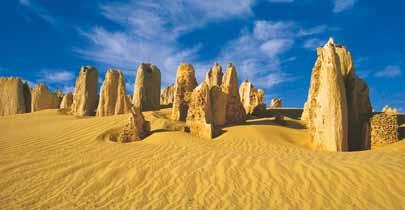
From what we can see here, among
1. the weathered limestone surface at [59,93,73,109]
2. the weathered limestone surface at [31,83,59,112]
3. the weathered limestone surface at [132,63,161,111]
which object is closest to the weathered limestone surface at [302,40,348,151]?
the weathered limestone surface at [132,63,161,111]

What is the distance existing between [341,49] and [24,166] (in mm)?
10651

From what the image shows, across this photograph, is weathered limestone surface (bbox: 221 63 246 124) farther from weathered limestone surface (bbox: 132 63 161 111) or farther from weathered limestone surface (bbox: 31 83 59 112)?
weathered limestone surface (bbox: 31 83 59 112)

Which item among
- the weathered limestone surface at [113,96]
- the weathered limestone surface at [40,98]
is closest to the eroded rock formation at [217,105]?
the weathered limestone surface at [113,96]

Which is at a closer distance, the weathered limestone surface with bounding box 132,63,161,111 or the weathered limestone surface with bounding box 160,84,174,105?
the weathered limestone surface with bounding box 132,63,161,111

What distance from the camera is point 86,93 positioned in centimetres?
1888

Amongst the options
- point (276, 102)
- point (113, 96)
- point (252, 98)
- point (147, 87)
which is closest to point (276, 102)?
point (276, 102)

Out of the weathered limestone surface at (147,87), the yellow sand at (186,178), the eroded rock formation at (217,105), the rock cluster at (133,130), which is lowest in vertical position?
the yellow sand at (186,178)

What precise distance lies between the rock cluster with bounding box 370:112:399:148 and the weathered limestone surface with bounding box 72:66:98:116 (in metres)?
14.5

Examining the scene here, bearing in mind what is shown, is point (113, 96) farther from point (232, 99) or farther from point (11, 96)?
point (11, 96)

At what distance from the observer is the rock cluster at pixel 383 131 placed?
1098 cm

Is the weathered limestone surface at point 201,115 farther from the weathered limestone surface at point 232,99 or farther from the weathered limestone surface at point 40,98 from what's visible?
the weathered limestone surface at point 40,98

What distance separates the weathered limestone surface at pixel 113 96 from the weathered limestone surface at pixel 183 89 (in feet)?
12.2

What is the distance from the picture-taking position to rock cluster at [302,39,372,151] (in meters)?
10.1

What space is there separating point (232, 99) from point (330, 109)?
524 centimetres
